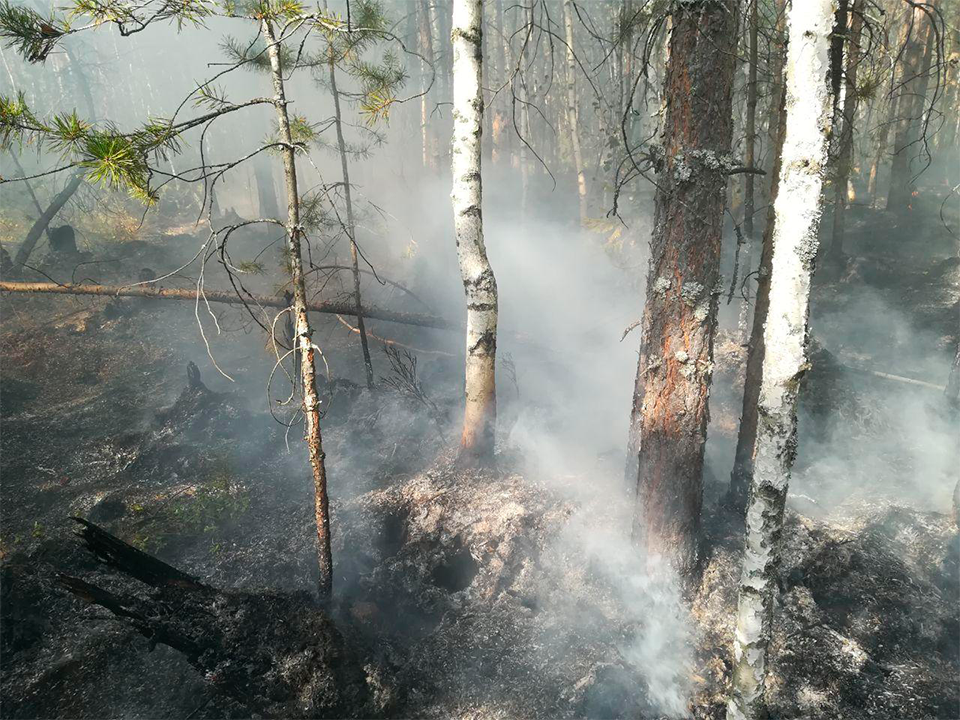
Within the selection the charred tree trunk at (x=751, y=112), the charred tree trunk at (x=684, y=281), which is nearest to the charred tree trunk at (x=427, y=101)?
the charred tree trunk at (x=751, y=112)

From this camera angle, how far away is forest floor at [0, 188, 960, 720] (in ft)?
15.8

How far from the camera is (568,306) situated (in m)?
15.1

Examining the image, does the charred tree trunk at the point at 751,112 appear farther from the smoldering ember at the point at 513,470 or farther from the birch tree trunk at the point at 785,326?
the birch tree trunk at the point at 785,326

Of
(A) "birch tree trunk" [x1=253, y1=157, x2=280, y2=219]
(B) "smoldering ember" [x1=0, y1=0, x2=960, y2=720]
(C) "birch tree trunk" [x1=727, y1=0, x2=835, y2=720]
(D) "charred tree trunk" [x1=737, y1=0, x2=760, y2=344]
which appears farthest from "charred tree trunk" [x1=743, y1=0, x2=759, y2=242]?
(A) "birch tree trunk" [x1=253, y1=157, x2=280, y2=219]

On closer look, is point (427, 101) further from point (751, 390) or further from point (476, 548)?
point (476, 548)

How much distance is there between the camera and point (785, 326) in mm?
3408

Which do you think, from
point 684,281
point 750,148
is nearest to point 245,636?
point 684,281

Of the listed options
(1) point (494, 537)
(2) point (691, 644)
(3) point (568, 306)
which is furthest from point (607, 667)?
(3) point (568, 306)

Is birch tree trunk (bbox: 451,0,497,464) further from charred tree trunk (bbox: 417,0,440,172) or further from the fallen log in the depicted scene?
charred tree trunk (bbox: 417,0,440,172)

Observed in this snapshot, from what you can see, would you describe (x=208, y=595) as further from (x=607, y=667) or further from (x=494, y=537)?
(x=607, y=667)

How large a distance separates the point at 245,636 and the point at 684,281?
5.72m

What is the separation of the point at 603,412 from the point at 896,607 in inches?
214

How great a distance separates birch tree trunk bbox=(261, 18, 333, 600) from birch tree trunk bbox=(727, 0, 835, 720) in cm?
389

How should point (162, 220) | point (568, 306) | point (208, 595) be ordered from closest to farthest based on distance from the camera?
point (208, 595), point (568, 306), point (162, 220)
